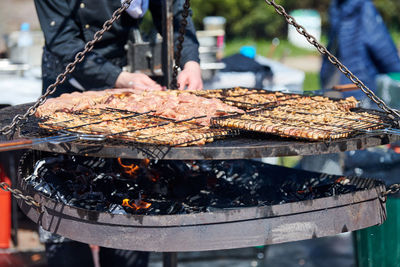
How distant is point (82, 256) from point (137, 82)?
50.5 inches

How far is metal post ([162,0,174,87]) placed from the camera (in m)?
4.14

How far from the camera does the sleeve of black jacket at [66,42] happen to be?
3.87 metres

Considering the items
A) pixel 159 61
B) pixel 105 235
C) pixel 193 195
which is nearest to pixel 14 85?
pixel 159 61

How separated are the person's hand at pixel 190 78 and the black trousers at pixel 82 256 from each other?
1.25 m

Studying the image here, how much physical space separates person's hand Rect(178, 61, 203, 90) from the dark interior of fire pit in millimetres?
Answer: 541

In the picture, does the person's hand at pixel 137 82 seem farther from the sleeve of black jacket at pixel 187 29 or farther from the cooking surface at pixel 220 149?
the cooking surface at pixel 220 149

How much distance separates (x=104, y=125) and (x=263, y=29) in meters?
17.9

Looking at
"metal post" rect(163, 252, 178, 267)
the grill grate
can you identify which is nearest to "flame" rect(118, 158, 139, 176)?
"metal post" rect(163, 252, 178, 267)

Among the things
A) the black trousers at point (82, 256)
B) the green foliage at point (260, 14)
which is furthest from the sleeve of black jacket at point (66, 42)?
the green foliage at point (260, 14)

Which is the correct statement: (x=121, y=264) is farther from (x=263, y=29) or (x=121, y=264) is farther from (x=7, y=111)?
(x=263, y=29)

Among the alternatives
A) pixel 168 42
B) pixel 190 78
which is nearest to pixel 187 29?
pixel 168 42

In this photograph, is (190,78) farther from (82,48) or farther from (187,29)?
(82,48)

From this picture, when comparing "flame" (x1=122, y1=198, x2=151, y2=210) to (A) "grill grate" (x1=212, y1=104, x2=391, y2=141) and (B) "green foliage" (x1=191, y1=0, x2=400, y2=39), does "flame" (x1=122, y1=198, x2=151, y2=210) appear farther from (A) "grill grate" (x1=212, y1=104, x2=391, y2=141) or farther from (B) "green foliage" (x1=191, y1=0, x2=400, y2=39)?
(B) "green foliage" (x1=191, y1=0, x2=400, y2=39)

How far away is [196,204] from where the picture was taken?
3.14 m
